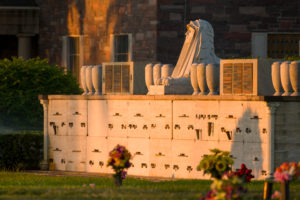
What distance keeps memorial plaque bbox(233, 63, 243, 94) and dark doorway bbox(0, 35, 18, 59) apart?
20.7 meters

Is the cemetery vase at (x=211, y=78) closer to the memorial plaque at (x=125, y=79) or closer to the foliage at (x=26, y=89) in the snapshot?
the memorial plaque at (x=125, y=79)

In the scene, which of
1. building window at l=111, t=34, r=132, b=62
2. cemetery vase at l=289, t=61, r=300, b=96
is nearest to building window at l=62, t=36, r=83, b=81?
building window at l=111, t=34, r=132, b=62

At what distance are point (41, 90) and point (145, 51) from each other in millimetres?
3851

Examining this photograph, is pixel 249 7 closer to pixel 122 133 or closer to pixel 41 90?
pixel 41 90

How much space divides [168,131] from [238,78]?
7.13ft

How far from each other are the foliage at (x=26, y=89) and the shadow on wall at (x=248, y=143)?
11.4m

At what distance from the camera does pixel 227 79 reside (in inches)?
885

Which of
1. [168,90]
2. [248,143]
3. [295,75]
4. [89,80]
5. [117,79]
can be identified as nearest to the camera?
[248,143]

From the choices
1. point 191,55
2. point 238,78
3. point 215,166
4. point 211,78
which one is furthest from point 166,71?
point 215,166

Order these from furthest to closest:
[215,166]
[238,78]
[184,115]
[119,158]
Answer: [184,115]
[238,78]
[119,158]
[215,166]

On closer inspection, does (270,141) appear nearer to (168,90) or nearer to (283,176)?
(168,90)

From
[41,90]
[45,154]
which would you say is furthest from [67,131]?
[41,90]

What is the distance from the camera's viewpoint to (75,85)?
32.6 meters

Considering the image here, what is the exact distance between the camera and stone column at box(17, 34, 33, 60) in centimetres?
3872
